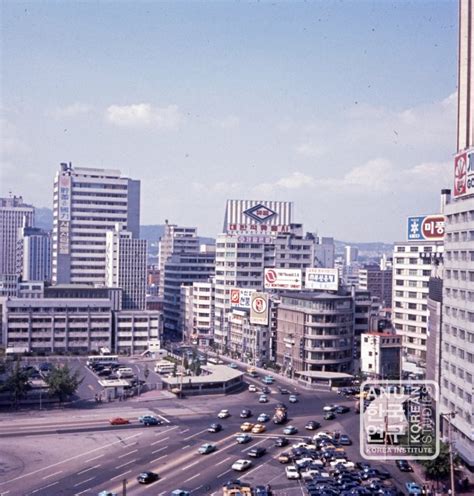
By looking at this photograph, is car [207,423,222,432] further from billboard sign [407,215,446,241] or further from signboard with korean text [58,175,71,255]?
signboard with korean text [58,175,71,255]

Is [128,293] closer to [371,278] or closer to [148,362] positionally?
[148,362]

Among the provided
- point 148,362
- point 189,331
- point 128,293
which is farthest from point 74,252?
point 148,362

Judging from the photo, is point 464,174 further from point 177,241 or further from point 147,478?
point 177,241

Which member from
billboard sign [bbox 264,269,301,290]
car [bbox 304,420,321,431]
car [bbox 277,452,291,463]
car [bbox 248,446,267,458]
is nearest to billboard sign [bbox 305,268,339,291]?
billboard sign [bbox 264,269,301,290]

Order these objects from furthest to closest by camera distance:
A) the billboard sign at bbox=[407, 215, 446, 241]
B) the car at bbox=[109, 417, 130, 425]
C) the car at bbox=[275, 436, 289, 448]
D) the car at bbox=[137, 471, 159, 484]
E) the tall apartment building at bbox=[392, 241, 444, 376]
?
1. the tall apartment building at bbox=[392, 241, 444, 376]
2. the billboard sign at bbox=[407, 215, 446, 241]
3. the car at bbox=[109, 417, 130, 425]
4. the car at bbox=[275, 436, 289, 448]
5. the car at bbox=[137, 471, 159, 484]

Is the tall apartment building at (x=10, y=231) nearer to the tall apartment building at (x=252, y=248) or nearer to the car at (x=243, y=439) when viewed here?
the tall apartment building at (x=252, y=248)

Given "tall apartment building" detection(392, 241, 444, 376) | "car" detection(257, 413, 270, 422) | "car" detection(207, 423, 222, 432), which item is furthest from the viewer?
"tall apartment building" detection(392, 241, 444, 376)

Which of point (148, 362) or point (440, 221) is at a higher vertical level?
point (440, 221)

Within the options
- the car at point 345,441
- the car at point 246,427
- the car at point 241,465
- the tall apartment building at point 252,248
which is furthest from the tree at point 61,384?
the tall apartment building at point 252,248
